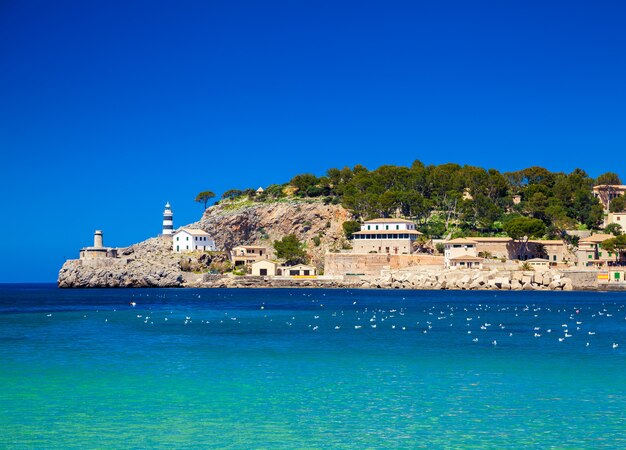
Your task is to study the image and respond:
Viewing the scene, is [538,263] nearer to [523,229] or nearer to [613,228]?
[523,229]

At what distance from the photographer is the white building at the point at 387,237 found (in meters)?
86.6

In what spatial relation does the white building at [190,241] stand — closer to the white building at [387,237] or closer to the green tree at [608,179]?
the white building at [387,237]

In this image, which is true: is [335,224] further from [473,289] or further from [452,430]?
[452,430]

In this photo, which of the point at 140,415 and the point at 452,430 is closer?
the point at 452,430

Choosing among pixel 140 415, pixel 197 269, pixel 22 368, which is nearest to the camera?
pixel 140 415

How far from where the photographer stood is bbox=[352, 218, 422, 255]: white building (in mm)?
86625

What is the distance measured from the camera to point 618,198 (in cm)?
10019

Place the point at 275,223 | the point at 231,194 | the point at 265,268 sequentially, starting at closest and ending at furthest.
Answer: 1. the point at 265,268
2. the point at 275,223
3. the point at 231,194

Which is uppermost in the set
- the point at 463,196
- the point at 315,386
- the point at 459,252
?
the point at 463,196

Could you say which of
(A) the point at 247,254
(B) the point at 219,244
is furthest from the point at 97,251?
(A) the point at 247,254

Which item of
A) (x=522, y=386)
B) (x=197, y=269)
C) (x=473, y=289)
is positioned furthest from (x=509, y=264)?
(x=522, y=386)

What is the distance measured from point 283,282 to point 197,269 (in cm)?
1348

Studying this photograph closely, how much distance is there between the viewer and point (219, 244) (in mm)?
103500

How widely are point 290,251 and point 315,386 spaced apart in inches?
2885
